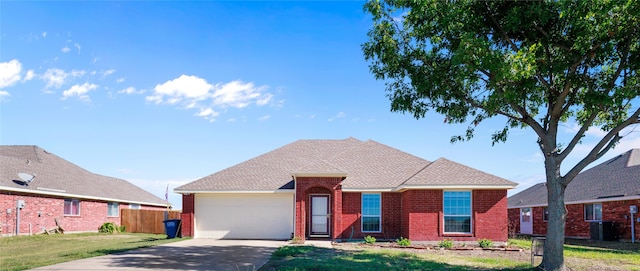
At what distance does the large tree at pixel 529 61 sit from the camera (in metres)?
12.3

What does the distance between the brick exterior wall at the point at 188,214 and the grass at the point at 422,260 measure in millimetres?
8372

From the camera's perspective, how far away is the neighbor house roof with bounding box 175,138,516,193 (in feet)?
71.6

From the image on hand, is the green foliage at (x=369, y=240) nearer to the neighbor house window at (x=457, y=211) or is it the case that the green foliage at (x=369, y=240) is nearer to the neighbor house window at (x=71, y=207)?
the neighbor house window at (x=457, y=211)

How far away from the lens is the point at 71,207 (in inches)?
1227

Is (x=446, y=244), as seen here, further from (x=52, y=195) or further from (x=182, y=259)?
(x=52, y=195)

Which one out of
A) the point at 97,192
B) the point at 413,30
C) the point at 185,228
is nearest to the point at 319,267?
the point at 413,30

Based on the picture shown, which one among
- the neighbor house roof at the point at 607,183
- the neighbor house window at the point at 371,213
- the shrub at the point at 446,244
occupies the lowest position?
the shrub at the point at 446,244

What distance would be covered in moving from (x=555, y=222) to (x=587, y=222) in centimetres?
1891

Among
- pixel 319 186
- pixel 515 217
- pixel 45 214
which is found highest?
pixel 319 186

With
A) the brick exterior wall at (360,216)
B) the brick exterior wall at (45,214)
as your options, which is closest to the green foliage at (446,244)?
the brick exterior wall at (360,216)

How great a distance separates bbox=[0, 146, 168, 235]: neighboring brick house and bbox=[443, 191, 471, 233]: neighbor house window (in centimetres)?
2116

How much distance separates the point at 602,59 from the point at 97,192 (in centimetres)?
3053

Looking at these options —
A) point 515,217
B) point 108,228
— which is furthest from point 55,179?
point 515,217

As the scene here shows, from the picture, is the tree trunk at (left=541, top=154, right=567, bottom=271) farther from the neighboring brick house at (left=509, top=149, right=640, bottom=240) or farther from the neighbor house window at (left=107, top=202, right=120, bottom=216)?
the neighbor house window at (left=107, top=202, right=120, bottom=216)
